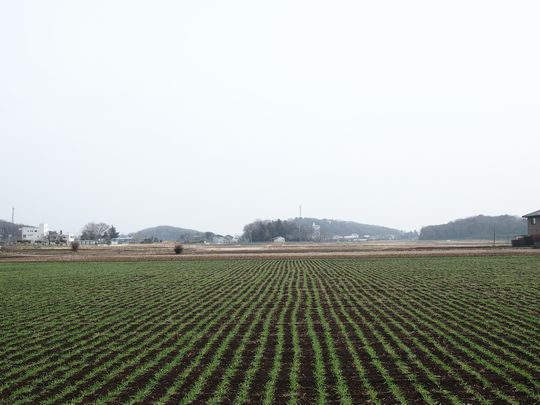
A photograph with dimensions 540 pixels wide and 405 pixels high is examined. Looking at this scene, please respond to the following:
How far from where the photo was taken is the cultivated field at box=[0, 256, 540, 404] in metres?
11.1

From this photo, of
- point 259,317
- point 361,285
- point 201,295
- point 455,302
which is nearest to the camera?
point 259,317

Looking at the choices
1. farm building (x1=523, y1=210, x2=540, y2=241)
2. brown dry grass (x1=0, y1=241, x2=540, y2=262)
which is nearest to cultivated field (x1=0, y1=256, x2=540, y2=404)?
brown dry grass (x1=0, y1=241, x2=540, y2=262)

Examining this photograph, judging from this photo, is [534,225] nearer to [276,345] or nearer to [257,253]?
[257,253]

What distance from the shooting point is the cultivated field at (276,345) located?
11117 mm

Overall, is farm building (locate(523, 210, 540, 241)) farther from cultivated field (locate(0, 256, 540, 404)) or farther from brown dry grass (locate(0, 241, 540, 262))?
cultivated field (locate(0, 256, 540, 404))

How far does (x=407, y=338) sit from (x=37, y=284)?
2897cm

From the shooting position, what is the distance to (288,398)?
10.6 metres

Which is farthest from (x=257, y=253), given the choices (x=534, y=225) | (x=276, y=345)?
(x=276, y=345)

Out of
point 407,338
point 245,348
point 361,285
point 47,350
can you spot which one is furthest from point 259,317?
point 361,285

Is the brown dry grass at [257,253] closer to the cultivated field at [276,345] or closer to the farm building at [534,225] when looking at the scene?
the farm building at [534,225]

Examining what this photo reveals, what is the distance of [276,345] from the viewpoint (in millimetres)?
15508

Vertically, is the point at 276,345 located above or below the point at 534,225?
below

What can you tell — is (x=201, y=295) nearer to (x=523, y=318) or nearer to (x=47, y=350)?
(x=47, y=350)

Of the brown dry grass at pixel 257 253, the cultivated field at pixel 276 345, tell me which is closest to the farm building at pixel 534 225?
the brown dry grass at pixel 257 253
